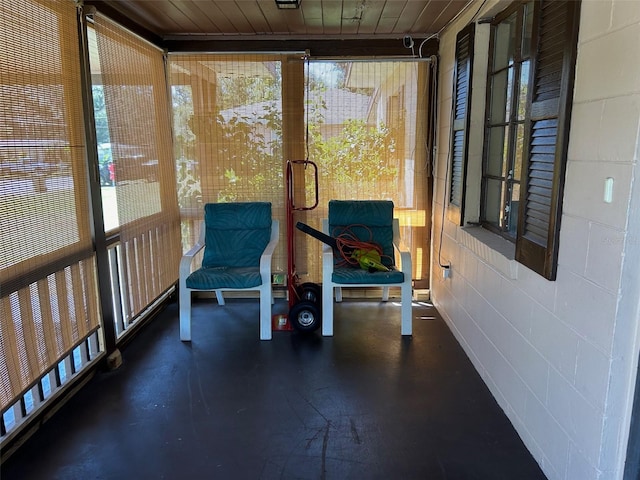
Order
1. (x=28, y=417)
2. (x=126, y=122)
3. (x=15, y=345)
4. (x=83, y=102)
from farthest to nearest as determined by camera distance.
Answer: (x=126, y=122) → (x=83, y=102) → (x=28, y=417) → (x=15, y=345)

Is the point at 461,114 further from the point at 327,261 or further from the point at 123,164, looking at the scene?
the point at 123,164

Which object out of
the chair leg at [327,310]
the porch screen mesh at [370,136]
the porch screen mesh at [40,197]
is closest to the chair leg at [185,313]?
the porch screen mesh at [40,197]

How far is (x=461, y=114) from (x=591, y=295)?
1.99 m

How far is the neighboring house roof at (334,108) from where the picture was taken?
3988mm

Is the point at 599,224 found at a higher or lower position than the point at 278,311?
higher

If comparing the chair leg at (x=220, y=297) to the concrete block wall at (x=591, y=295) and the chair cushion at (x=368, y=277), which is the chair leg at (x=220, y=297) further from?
the concrete block wall at (x=591, y=295)

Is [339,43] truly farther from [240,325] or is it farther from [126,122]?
[240,325]

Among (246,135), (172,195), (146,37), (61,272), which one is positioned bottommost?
(61,272)

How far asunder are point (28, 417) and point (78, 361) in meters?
0.50

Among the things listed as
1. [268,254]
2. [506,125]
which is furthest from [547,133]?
[268,254]

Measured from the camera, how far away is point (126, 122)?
10.4 feet

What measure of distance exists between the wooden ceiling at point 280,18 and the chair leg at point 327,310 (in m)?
1.97

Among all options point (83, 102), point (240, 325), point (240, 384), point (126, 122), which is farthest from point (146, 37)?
point (240, 384)

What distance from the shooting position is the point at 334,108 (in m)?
4.01
